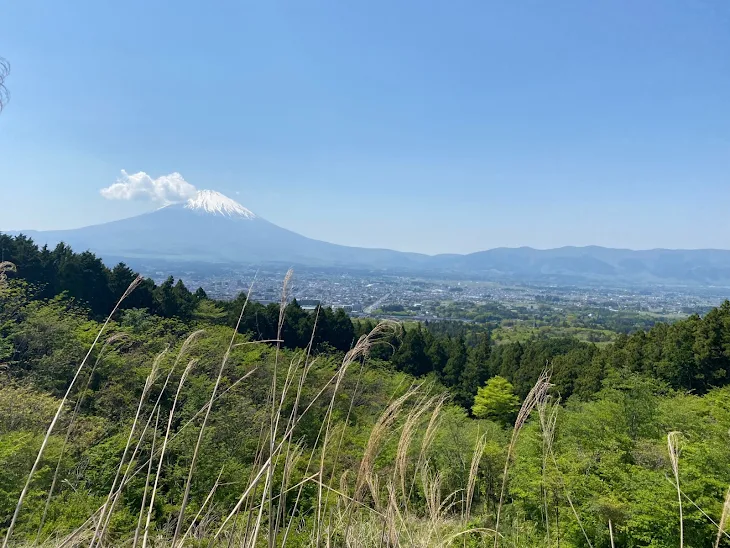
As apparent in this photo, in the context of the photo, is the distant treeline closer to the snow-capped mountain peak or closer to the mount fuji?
the mount fuji

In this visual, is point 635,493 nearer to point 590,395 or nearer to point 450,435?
point 450,435

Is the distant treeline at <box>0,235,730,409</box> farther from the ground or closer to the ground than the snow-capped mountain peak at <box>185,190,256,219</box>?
closer to the ground

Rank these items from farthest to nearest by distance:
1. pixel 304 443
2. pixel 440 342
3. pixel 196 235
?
pixel 196 235 → pixel 440 342 → pixel 304 443

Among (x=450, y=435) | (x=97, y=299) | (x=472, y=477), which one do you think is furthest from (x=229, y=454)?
(x=97, y=299)

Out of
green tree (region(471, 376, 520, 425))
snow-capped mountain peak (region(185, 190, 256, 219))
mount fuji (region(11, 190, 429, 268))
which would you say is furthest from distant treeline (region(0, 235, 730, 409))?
snow-capped mountain peak (region(185, 190, 256, 219))

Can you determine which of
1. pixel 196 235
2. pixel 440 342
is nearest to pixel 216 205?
pixel 196 235

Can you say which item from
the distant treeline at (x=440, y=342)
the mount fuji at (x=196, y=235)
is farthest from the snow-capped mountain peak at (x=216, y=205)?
the distant treeline at (x=440, y=342)

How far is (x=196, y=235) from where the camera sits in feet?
410

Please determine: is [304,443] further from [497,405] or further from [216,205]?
[216,205]

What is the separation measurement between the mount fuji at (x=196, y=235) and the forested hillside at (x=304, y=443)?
8760 centimetres

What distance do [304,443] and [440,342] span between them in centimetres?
A: 2654

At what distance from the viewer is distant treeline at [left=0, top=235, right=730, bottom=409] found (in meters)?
17.8

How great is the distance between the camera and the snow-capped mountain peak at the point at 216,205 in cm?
13962

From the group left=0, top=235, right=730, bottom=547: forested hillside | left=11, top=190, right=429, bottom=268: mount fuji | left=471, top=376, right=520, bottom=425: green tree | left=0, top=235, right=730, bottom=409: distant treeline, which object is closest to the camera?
left=0, top=235, right=730, bottom=547: forested hillside
